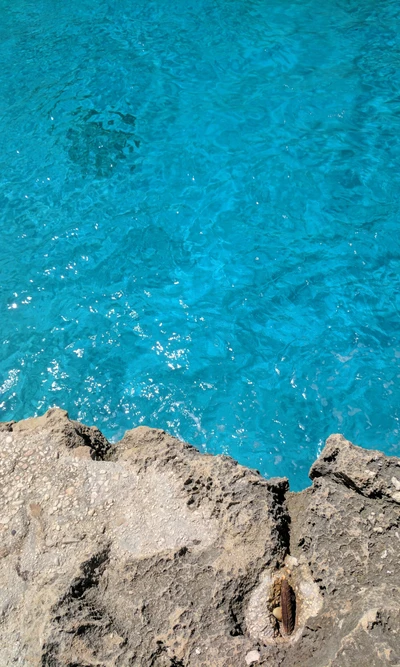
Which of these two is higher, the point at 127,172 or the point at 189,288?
the point at 127,172

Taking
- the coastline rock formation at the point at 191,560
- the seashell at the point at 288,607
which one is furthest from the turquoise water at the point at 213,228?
the seashell at the point at 288,607

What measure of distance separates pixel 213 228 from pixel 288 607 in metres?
4.26

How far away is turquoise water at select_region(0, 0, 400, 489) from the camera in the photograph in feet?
17.5

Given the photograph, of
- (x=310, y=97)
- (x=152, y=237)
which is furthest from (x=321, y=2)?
(x=152, y=237)

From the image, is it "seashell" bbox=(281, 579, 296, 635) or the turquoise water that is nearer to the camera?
"seashell" bbox=(281, 579, 296, 635)

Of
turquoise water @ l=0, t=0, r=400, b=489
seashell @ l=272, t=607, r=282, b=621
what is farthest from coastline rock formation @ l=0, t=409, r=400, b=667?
turquoise water @ l=0, t=0, r=400, b=489

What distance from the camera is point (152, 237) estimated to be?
6398mm

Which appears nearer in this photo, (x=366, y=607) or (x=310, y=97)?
(x=366, y=607)

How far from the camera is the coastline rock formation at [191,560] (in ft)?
8.76

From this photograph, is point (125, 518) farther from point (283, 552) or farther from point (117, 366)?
point (117, 366)

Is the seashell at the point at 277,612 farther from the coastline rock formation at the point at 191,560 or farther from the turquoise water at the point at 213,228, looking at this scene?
the turquoise water at the point at 213,228

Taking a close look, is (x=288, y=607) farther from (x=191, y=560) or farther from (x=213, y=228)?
(x=213, y=228)

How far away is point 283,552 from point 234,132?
213 inches

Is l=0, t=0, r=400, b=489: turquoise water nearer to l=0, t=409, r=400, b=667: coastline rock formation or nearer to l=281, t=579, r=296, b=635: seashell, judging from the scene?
l=0, t=409, r=400, b=667: coastline rock formation
